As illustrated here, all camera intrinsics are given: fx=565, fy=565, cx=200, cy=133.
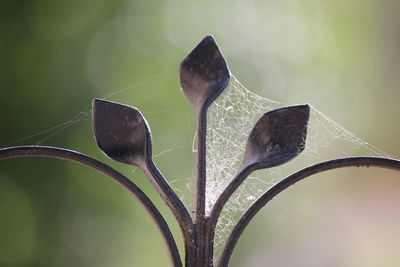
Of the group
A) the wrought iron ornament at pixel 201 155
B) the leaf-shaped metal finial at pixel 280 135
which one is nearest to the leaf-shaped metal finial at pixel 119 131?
the wrought iron ornament at pixel 201 155

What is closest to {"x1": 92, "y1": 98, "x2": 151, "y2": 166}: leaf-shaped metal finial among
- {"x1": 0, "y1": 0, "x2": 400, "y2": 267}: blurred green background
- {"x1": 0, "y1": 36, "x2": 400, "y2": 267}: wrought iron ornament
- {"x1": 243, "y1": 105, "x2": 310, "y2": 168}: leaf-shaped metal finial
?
{"x1": 0, "y1": 36, "x2": 400, "y2": 267}: wrought iron ornament

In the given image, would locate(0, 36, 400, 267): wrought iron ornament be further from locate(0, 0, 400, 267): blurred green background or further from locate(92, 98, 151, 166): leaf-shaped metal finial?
locate(0, 0, 400, 267): blurred green background

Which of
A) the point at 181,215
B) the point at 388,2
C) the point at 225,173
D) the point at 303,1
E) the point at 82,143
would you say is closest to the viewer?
the point at 181,215

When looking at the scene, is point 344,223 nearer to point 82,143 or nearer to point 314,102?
point 314,102

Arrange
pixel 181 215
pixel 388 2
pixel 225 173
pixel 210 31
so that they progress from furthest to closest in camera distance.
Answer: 1. pixel 388 2
2. pixel 210 31
3. pixel 225 173
4. pixel 181 215

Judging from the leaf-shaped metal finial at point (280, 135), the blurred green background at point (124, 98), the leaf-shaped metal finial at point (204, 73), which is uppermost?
the blurred green background at point (124, 98)

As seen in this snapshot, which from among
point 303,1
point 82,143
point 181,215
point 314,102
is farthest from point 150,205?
point 303,1

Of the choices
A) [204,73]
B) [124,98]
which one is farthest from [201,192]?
[124,98]

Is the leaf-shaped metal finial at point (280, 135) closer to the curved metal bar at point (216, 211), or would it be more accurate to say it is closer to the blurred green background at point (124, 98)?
the curved metal bar at point (216, 211)
